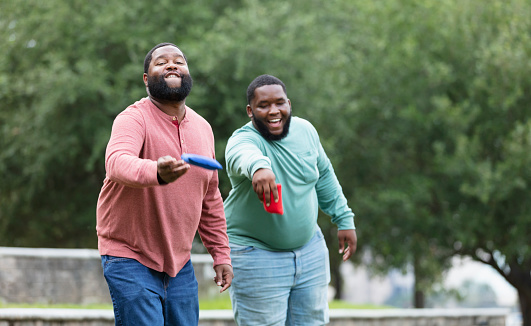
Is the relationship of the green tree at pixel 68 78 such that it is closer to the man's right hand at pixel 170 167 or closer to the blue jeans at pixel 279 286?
the blue jeans at pixel 279 286

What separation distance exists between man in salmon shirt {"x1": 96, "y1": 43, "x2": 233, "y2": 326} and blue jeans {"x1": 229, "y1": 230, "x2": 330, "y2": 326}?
25.7 inches

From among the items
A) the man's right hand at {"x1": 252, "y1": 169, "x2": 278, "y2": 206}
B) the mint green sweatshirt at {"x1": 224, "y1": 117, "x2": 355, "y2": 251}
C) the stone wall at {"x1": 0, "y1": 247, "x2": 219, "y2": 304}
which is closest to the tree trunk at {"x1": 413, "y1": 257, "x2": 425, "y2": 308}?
the stone wall at {"x1": 0, "y1": 247, "x2": 219, "y2": 304}

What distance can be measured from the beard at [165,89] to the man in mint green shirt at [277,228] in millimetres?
635

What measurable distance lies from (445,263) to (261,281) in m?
15.7

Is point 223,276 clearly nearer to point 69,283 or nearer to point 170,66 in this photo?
point 170,66

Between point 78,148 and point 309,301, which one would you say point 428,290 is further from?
point 309,301

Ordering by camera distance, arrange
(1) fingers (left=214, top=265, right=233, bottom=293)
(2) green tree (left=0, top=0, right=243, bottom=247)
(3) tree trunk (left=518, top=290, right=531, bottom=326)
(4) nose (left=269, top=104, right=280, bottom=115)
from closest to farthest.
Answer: (1) fingers (left=214, top=265, right=233, bottom=293) → (4) nose (left=269, top=104, right=280, bottom=115) → (2) green tree (left=0, top=0, right=243, bottom=247) → (3) tree trunk (left=518, top=290, right=531, bottom=326)

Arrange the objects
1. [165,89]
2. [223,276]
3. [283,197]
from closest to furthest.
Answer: [165,89] → [223,276] → [283,197]

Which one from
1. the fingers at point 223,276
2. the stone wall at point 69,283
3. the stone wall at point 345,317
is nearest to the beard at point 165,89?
the fingers at point 223,276

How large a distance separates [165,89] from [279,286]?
54.8 inches

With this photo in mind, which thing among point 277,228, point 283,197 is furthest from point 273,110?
point 277,228

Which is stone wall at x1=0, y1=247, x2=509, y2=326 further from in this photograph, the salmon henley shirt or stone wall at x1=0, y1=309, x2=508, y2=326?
the salmon henley shirt

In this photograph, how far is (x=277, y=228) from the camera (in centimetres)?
423

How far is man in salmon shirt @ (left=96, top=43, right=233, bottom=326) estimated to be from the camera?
3.33 meters
